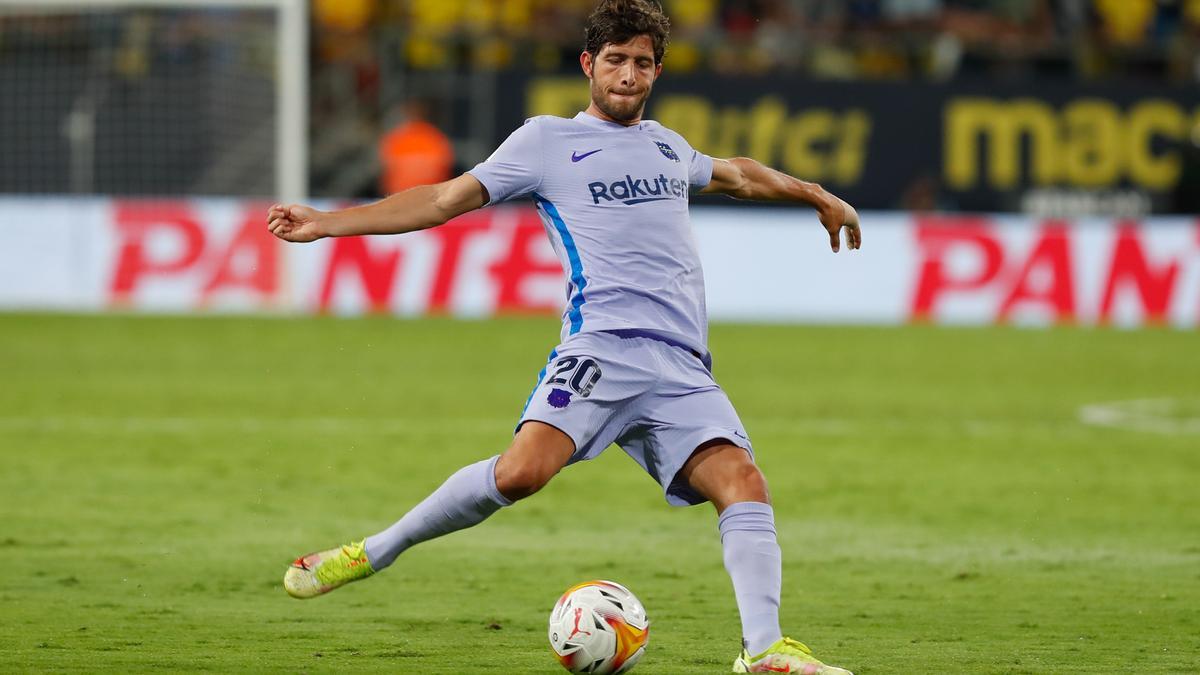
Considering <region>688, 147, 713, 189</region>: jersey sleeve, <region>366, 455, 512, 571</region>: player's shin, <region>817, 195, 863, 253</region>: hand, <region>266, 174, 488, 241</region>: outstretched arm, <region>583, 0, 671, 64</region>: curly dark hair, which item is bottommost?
<region>366, 455, 512, 571</region>: player's shin

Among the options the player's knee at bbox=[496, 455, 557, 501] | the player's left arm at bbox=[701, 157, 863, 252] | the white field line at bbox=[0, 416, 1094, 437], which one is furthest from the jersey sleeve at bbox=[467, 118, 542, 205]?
the white field line at bbox=[0, 416, 1094, 437]

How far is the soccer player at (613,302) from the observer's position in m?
5.54

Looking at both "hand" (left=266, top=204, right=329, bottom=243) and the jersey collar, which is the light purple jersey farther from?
"hand" (left=266, top=204, right=329, bottom=243)

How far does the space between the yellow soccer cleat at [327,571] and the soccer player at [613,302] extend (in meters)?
0.11

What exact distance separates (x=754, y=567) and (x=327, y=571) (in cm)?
145

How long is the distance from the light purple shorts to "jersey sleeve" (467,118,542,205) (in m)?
0.50

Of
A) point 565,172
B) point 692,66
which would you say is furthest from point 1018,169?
point 565,172

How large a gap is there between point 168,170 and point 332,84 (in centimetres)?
295

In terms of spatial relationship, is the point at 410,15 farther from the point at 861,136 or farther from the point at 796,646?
the point at 796,646

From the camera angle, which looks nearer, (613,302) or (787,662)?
(787,662)

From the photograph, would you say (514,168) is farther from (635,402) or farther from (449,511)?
(449,511)

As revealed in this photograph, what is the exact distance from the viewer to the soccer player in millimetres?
5535

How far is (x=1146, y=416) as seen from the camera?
44.3 feet

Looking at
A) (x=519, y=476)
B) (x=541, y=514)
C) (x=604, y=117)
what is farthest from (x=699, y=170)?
(x=541, y=514)
